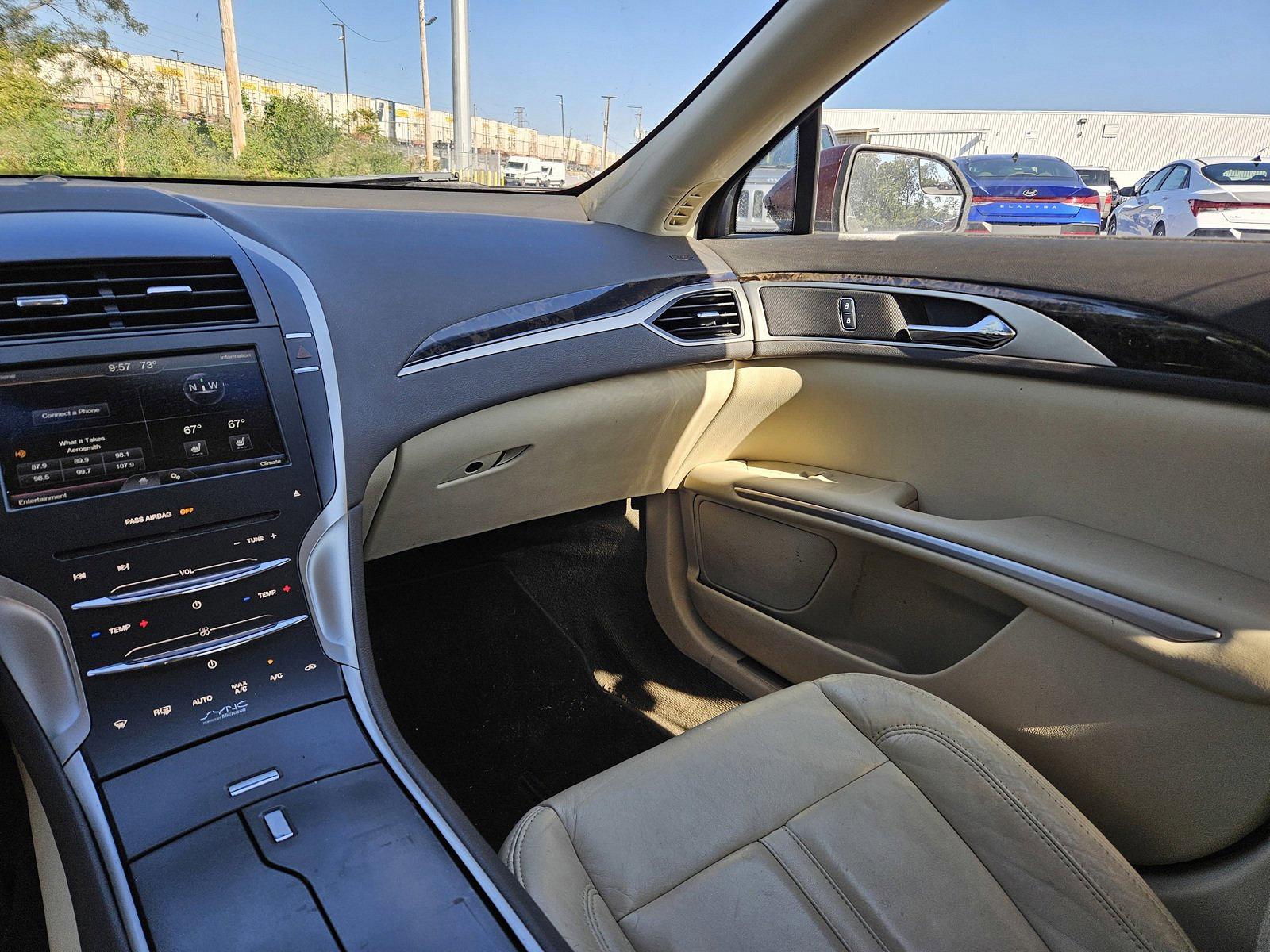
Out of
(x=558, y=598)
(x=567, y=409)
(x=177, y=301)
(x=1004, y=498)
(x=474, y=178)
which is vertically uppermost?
(x=474, y=178)

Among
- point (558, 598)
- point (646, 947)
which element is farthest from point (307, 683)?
point (558, 598)

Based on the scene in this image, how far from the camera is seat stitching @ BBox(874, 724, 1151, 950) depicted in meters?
1.08

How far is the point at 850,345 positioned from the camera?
200 cm

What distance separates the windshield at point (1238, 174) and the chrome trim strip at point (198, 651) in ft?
6.64

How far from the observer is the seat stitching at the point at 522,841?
1107mm

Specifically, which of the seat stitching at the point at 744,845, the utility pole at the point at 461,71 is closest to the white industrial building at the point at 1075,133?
the utility pole at the point at 461,71

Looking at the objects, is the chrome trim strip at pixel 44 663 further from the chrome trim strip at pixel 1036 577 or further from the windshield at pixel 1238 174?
the windshield at pixel 1238 174

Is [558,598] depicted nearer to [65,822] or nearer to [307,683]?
[307,683]

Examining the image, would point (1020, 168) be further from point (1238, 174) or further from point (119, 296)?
point (119, 296)

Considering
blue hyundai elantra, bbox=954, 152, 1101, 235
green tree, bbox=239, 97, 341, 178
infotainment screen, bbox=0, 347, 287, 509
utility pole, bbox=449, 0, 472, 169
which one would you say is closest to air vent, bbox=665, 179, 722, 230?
utility pole, bbox=449, 0, 472, 169

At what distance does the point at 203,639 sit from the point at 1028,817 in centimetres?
115

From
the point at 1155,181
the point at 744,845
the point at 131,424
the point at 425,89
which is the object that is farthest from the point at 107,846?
the point at 1155,181

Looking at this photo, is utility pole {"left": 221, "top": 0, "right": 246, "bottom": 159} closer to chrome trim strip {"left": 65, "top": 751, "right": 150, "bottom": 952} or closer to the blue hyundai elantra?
chrome trim strip {"left": 65, "top": 751, "right": 150, "bottom": 952}

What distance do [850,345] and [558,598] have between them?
1.04m
